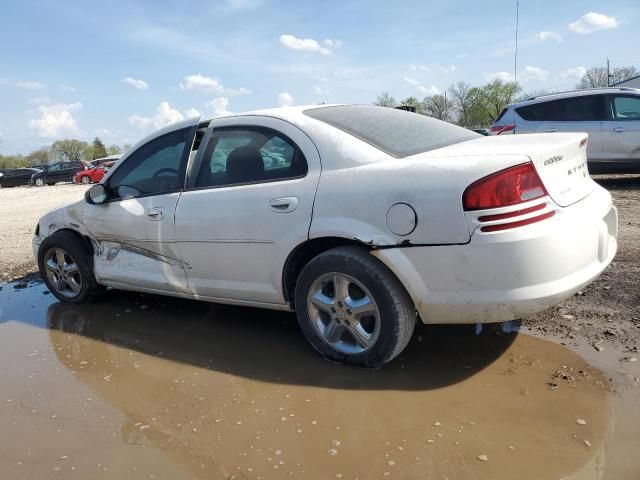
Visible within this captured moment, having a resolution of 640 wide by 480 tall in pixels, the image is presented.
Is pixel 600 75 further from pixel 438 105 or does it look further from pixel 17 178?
pixel 17 178

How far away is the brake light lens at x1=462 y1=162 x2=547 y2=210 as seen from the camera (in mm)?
2646

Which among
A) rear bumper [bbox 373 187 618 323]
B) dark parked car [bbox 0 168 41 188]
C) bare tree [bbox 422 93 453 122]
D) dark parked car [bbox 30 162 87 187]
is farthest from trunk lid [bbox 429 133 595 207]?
bare tree [bbox 422 93 453 122]

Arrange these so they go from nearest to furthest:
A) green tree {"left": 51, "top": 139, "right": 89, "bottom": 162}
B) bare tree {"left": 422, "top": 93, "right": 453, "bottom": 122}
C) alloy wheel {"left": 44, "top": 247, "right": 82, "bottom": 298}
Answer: alloy wheel {"left": 44, "top": 247, "right": 82, "bottom": 298} < bare tree {"left": 422, "top": 93, "right": 453, "bottom": 122} < green tree {"left": 51, "top": 139, "right": 89, "bottom": 162}

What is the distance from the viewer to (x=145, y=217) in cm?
397

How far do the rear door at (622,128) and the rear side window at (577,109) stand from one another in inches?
6.4

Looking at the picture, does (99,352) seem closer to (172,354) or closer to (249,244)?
(172,354)

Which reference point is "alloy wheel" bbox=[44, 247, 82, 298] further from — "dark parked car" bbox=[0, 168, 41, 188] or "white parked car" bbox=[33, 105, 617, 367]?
"dark parked car" bbox=[0, 168, 41, 188]

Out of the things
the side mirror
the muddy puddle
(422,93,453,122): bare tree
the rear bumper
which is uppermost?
(422,93,453,122): bare tree

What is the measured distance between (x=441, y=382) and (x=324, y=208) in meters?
1.17

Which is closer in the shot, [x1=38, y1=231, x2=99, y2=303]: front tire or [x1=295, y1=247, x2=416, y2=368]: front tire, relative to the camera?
[x1=295, y1=247, x2=416, y2=368]: front tire

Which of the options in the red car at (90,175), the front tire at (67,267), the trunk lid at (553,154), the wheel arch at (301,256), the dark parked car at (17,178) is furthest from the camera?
the dark parked car at (17,178)

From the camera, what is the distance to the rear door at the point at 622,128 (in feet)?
29.5

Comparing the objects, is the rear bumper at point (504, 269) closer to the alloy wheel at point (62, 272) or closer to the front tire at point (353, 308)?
the front tire at point (353, 308)

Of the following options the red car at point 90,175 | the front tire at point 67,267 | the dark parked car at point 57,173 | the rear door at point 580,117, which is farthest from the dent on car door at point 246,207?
the dark parked car at point 57,173
